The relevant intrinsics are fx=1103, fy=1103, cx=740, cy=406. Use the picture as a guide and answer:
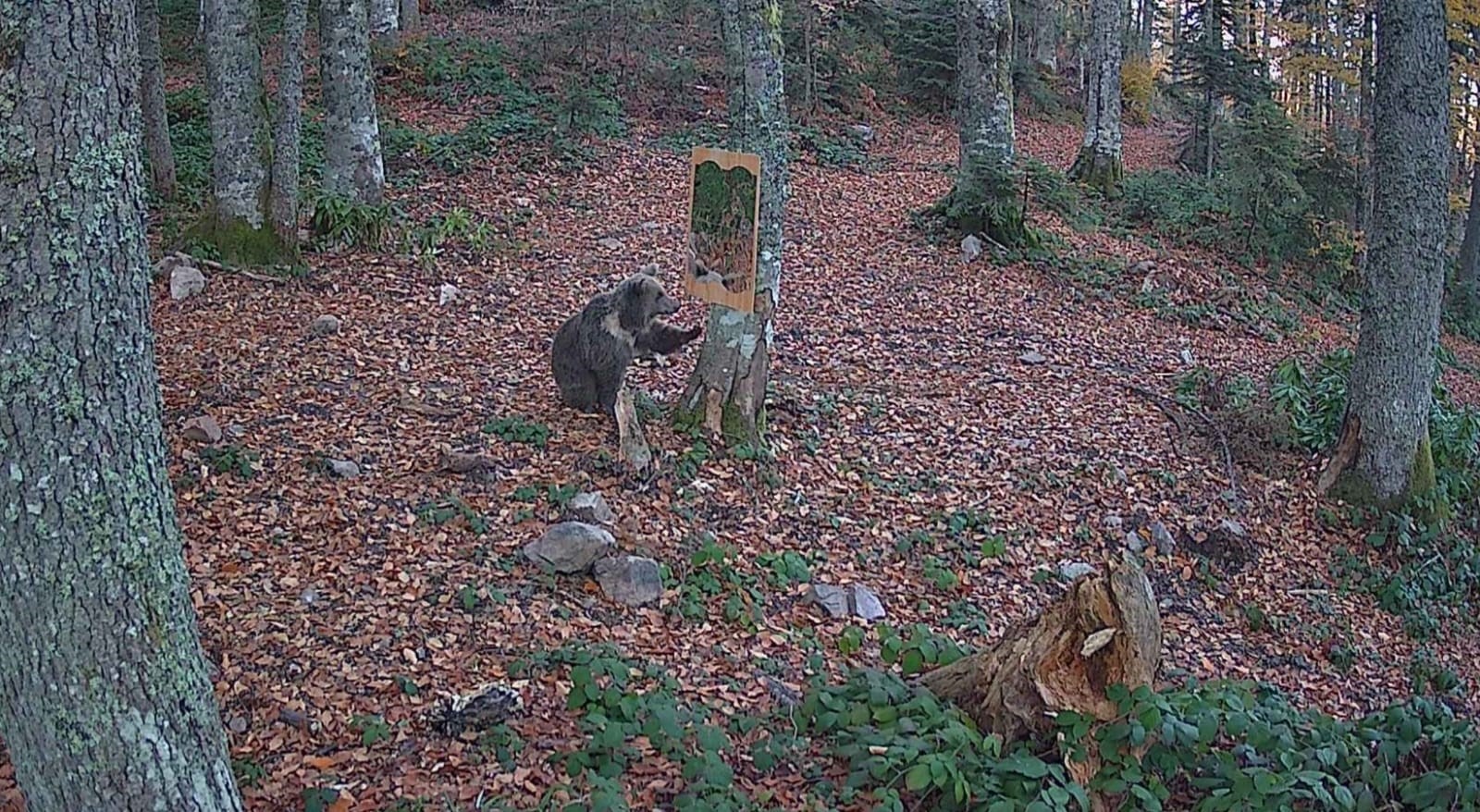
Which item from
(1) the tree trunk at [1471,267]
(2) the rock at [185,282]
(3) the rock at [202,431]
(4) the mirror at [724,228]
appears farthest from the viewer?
(1) the tree trunk at [1471,267]

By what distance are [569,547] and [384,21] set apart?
15042 mm

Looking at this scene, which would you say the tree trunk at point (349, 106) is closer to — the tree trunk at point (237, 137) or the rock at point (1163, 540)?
the tree trunk at point (237, 137)

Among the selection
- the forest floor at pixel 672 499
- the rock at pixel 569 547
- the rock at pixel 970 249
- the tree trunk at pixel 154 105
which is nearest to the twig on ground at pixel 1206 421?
the forest floor at pixel 672 499

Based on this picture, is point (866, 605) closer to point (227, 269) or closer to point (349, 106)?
point (227, 269)

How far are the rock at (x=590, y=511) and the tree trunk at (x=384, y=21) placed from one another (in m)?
13.8

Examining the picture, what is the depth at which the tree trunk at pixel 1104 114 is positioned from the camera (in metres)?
16.0

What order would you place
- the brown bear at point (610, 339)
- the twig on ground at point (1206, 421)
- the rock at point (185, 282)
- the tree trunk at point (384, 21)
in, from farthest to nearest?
1. the tree trunk at point (384, 21)
2. the rock at point (185, 282)
3. the twig on ground at point (1206, 421)
4. the brown bear at point (610, 339)

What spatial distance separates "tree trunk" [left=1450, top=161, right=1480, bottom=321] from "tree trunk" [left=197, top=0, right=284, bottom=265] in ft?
52.9

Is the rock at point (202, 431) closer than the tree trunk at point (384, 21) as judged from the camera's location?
Yes

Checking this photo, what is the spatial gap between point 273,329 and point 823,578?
15.7 ft

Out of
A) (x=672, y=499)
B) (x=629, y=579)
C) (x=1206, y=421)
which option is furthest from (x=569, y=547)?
(x=1206, y=421)

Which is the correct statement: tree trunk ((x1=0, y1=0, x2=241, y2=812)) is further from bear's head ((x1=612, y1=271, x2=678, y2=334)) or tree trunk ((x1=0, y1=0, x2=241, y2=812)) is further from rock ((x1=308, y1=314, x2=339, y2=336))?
rock ((x1=308, y1=314, x2=339, y2=336))

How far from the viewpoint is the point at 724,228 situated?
21.3 feet

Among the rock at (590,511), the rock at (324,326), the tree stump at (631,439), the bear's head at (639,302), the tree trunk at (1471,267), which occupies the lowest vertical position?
the tree trunk at (1471,267)
